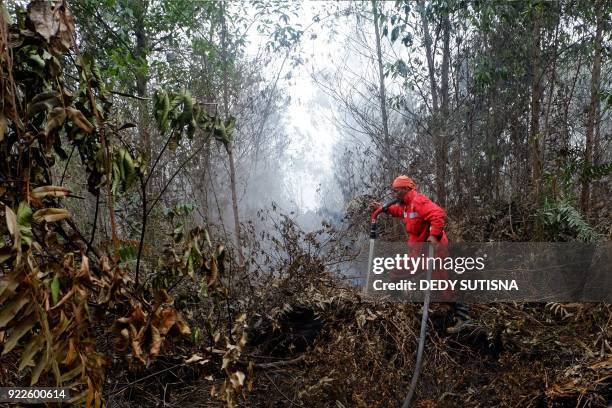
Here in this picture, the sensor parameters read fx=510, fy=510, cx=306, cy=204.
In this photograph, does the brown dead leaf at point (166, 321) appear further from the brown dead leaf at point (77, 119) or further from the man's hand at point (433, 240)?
the man's hand at point (433, 240)

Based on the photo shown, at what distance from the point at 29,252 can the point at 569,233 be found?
6.99m

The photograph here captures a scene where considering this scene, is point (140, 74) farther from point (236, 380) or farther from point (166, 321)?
point (166, 321)

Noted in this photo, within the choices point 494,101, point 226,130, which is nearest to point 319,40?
point 494,101

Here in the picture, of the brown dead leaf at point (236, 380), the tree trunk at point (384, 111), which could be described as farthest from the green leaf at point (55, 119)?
the tree trunk at point (384, 111)

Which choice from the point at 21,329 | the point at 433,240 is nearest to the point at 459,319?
the point at 433,240

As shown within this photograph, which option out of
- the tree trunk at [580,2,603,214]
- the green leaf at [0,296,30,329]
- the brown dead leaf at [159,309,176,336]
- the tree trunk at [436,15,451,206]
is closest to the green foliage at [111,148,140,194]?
the brown dead leaf at [159,309,176,336]

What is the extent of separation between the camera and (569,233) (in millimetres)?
6969

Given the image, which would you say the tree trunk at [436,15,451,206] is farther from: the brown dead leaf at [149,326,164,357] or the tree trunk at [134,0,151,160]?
the brown dead leaf at [149,326,164,357]

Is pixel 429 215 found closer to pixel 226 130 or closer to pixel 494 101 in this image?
pixel 226 130

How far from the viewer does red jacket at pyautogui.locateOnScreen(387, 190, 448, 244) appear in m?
5.41

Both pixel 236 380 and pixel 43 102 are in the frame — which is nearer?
pixel 43 102

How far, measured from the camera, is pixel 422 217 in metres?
5.57

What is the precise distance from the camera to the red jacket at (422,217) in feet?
17.8

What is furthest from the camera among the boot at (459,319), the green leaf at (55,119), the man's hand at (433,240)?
the man's hand at (433,240)
